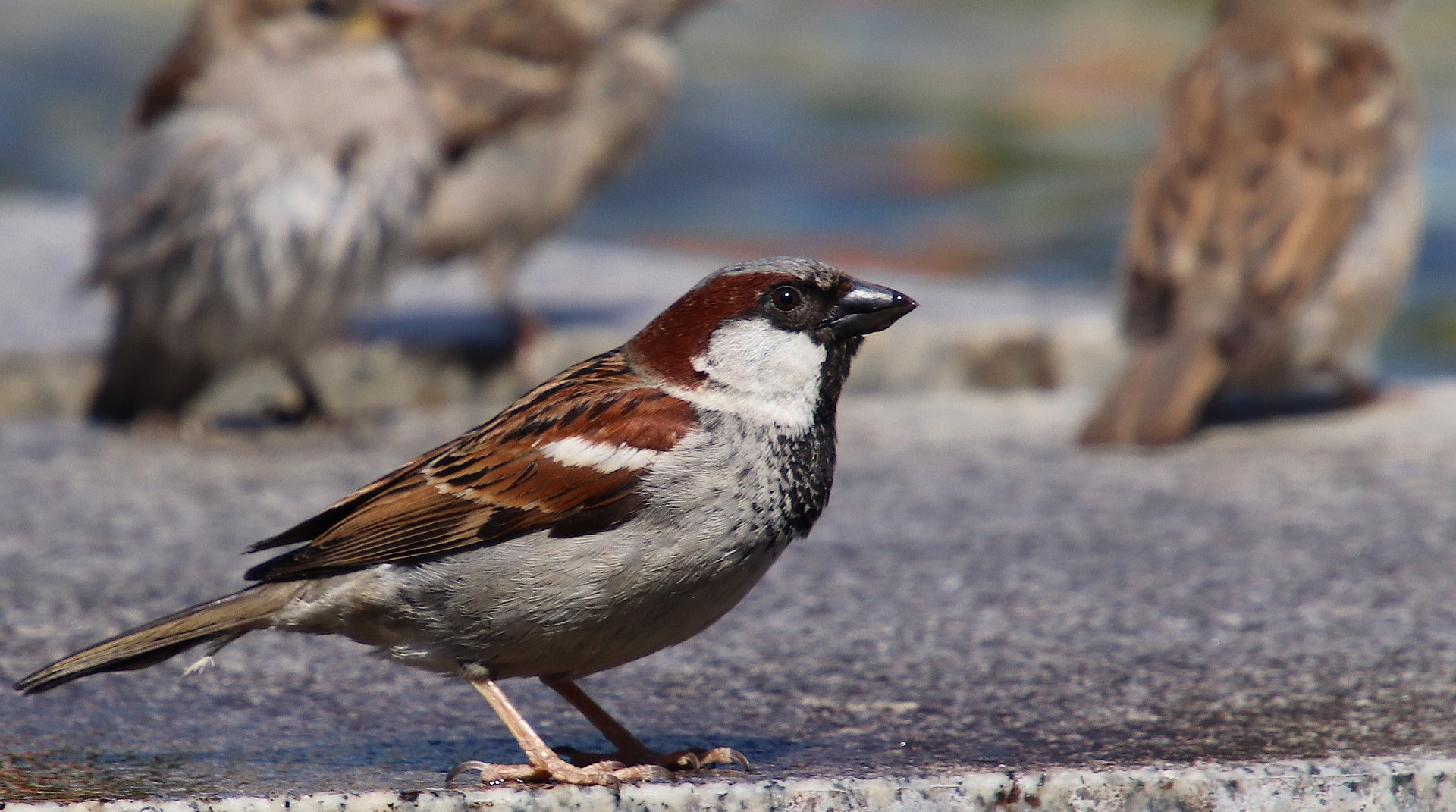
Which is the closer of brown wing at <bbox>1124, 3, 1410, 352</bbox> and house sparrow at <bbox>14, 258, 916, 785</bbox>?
house sparrow at <bbox>14, 258, 916, 785</bbox>

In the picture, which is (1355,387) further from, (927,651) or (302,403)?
(302,403)

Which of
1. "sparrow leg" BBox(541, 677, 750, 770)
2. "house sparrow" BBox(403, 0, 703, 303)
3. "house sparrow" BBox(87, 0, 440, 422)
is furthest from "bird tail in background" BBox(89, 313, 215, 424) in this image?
"sparrow leg" BBox(541, 677, 750, 770)

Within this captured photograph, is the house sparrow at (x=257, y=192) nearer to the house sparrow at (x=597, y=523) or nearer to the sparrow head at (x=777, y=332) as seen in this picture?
the house sparrow at (x=597, y=523)

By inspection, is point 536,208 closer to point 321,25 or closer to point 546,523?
point 321,25

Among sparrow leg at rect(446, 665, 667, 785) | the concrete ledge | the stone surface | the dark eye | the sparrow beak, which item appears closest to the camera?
the concrete ledge

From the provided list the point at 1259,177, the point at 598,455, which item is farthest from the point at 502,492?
the point at 1259,177

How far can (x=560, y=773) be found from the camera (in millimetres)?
2559

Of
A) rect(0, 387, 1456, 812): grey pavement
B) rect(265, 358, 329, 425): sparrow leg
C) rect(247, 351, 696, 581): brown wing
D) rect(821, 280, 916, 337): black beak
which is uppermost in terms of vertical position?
rect(821, 280, 916, 337): black beak

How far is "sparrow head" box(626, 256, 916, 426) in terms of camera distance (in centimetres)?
273

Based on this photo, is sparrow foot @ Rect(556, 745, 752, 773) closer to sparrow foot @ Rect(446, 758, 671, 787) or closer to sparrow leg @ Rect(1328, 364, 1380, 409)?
sparrow foot @ Rect(446, 758, 671, 787)

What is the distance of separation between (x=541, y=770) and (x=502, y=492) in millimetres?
384

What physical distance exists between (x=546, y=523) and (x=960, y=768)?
0.63m

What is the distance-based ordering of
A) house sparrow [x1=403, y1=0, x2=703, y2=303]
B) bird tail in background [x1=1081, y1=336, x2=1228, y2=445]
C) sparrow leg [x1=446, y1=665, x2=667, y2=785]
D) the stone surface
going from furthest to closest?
1. house sparrow [x1=403, y1=0, x2=703, y2=303]
2. the stone surface
3. bird tail in background [x1=1081, y1=336, x2=1228, y2=445]
4. sparrow leg [x1=446, y1=665, x2=667, y2=785]

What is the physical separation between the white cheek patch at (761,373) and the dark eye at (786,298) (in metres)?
0.03
